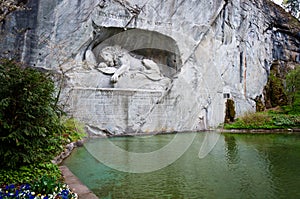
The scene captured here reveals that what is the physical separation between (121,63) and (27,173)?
31.9 ft

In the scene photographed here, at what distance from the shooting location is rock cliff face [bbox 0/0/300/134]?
11328 millimetres

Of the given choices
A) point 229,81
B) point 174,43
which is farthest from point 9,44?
point 229,81

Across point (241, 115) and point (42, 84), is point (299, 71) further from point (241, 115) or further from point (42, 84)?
point (42, 84)

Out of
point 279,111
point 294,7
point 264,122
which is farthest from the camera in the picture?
point 294,7

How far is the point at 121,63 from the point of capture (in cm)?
1345

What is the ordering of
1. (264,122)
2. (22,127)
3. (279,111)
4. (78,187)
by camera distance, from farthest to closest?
(279,111)
(264,122)
(22,127)
(78,187)

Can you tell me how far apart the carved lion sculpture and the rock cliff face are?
0.18 ft

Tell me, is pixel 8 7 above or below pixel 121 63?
above

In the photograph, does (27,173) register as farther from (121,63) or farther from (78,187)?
(121,63)

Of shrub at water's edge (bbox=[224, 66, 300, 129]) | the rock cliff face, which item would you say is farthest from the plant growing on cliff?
shrub at water's edge (bbox=[224, 66, 300, 129])

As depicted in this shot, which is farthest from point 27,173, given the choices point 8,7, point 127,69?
point 127,69

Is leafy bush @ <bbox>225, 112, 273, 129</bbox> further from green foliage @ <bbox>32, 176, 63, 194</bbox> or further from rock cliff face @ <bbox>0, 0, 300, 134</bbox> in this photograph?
green foliage @ <bbox>32, 176, 63, 194</bbox>

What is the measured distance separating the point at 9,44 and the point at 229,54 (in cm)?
1155

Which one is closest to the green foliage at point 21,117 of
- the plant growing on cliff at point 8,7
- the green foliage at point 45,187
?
the green foliage at point 45,187
